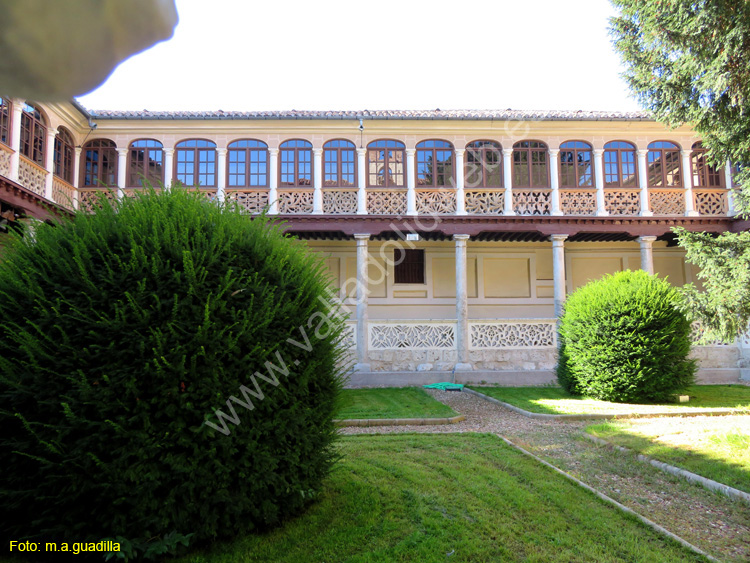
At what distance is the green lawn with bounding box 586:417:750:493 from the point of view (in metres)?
5.53

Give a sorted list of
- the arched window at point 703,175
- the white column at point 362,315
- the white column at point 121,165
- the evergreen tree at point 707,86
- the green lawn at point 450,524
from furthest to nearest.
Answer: the arched window at point 703,175 → the white column at point 121,165 → the white column at point 362,315 → the evergreen tree at point 707,86 → the green lawn at point 450,524

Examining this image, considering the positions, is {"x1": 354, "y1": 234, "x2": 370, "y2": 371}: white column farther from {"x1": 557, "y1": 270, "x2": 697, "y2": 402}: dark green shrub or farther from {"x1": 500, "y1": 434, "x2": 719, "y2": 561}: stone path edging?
{"x1": 500, "y1": 434, "x2": 719, "y2": 561}: stone path edging

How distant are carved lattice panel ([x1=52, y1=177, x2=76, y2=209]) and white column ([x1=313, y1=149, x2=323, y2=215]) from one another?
7.18 metres

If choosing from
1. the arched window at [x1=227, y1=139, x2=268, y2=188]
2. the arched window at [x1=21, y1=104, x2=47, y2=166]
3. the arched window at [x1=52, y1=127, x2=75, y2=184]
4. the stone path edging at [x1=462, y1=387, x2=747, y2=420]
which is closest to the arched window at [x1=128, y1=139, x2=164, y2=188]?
the arched window at [x1=52, y1=127, x2=75, y2=184]

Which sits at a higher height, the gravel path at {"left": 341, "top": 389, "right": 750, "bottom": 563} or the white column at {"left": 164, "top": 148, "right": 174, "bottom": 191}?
the white column at {"left": 164, "top": 148, "right": 174, "bottom": 191}

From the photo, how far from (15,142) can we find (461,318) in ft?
43.1

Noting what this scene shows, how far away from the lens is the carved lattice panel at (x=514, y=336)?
48.7 ft

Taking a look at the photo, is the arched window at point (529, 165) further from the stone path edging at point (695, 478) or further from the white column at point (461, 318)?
the stone path edging at point (695, 478)

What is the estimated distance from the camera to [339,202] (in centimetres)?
1537

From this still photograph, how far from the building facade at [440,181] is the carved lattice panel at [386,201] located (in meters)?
0.04

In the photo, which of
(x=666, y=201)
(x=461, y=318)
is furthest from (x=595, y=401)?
(x=666, y=201)

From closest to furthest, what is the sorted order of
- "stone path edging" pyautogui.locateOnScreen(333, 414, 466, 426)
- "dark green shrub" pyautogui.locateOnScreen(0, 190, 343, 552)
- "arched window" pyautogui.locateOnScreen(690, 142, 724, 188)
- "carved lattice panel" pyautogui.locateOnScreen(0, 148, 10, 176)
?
"dark green shrub" pyautogui.locateOnScreen(0, 190, 343, 552) < "stone path edging" pyautogui.locateOnScreen(333, 414, 466, 426) < "carved lattice panel" pyautogui.locateOnScreen(0, 148, 10, 176) < "arched window" pyautogui.locateOnScreen(690, 142, 724, 188)

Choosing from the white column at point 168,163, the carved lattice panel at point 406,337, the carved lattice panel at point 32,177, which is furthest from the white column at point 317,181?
the carved lattice panel at point 32,177

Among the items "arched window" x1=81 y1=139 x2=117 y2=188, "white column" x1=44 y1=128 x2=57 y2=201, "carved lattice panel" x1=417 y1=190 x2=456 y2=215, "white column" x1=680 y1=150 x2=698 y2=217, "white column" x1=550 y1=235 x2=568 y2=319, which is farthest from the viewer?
"white column" x1=680 y1=150 x2=698 y2=217
